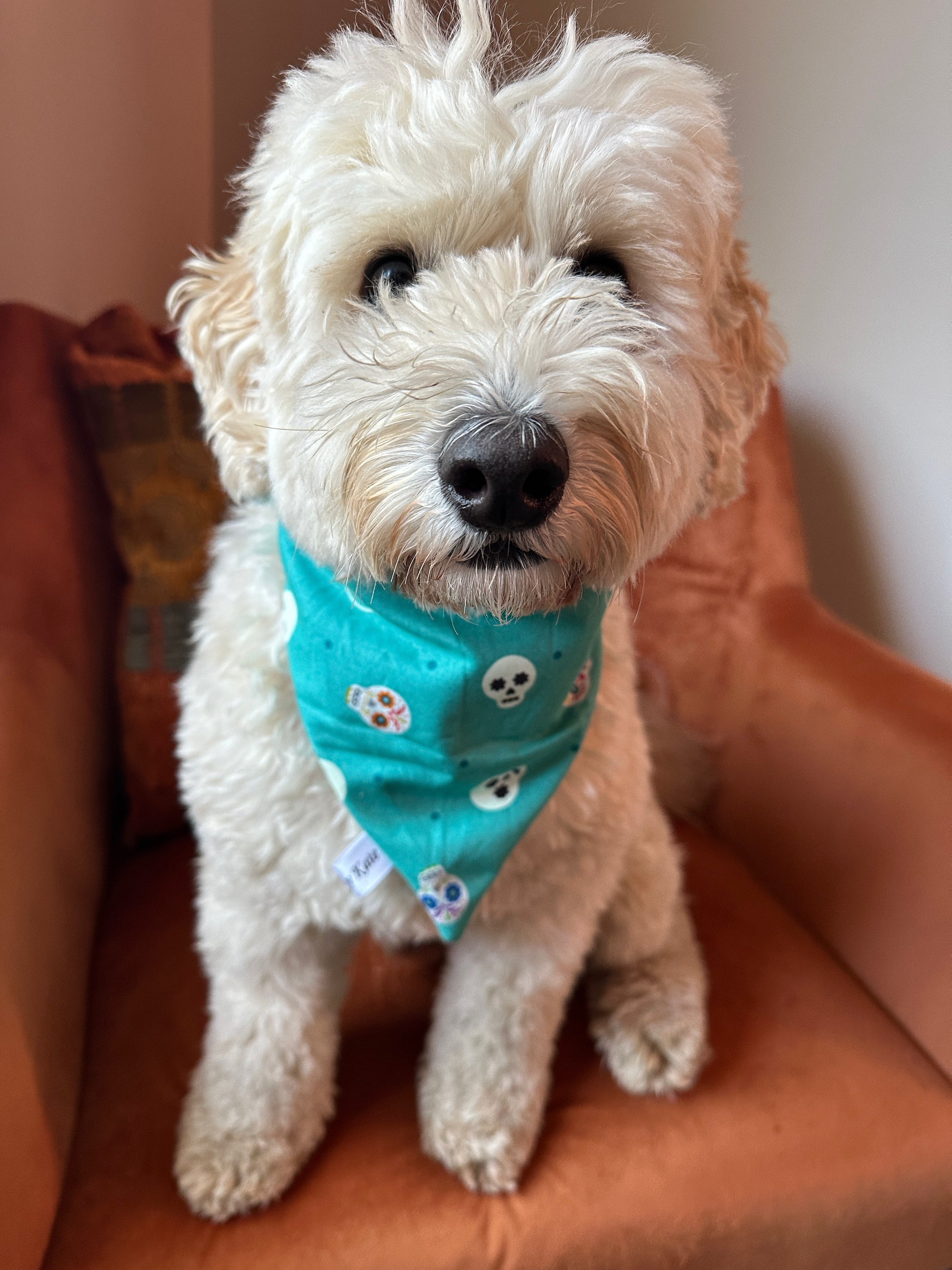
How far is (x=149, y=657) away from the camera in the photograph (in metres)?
1.40

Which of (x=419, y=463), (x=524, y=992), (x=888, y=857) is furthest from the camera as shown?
(x=888, y=857)

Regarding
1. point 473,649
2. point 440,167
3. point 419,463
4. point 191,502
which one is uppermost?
point 440,167

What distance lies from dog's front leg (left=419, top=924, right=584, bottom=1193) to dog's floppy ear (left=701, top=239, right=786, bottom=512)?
24.2 inches

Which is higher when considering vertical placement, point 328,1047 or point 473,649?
point 473,649

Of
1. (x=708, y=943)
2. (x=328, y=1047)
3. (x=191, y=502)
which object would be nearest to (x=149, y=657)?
(x=191, y=502)

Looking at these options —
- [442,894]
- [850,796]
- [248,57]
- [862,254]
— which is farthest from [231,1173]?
[248,57]

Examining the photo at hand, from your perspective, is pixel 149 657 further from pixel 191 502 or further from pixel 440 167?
pixel 440 167

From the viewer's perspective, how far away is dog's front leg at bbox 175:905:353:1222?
1.02 metres

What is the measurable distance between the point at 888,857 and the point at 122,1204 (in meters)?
1.13

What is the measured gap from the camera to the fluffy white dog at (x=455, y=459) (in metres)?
0.74

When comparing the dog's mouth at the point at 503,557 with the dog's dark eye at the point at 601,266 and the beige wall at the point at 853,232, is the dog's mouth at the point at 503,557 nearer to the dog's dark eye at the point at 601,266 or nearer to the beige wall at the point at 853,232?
the dog's dark eye at the point at 601,266

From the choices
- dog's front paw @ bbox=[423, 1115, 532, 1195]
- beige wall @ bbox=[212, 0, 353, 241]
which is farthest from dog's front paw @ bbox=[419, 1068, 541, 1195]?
beige wall @ bbox=[212, 0, 353, 241]

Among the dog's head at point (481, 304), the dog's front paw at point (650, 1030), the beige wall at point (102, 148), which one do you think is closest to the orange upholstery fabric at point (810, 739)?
the dog's front paw at point (650, 1030)

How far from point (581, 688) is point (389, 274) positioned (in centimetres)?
51
